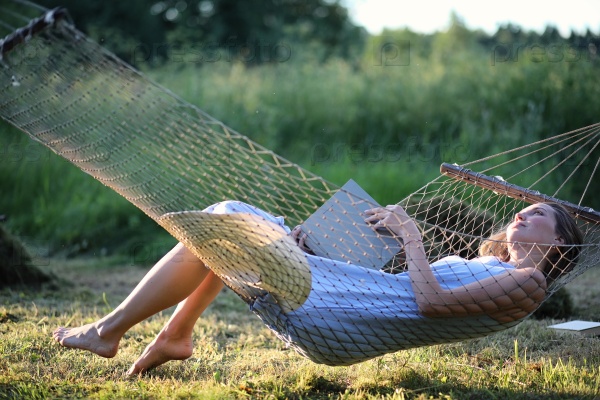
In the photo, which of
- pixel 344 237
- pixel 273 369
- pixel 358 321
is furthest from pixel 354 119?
pixel 358 321

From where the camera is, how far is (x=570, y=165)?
20.2 feet

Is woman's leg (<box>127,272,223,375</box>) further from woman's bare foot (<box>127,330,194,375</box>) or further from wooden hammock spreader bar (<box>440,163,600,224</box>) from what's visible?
wooden hammock spreader bar (<box>440,163,600,224</box>)

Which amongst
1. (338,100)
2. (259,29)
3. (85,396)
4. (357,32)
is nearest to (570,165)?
(338,100)

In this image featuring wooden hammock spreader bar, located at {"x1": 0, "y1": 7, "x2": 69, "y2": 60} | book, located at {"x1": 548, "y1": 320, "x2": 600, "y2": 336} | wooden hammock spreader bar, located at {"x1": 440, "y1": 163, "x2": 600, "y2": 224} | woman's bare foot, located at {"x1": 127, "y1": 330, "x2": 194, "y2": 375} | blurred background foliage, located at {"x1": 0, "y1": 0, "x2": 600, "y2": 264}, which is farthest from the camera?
blurred background foliage, located at {"x1": 0, "y1": 0, "x2": 600, "y2": 264}

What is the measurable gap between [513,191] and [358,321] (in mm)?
865

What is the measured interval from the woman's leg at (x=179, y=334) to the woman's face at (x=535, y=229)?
1.00 meters

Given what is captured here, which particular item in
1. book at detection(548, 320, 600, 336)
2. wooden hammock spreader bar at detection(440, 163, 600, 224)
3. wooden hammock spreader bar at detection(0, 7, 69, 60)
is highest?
wooden hammock spreader bar at detection(0, 7, 69, 60)

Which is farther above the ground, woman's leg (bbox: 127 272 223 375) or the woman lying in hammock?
the woman lying in hammock

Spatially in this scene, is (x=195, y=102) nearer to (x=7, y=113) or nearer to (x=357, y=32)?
(x=7, y=113)

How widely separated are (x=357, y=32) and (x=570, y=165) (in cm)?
1105

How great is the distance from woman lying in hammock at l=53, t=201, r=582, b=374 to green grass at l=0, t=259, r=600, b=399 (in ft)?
0.45

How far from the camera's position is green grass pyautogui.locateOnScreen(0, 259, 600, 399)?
7.30ft

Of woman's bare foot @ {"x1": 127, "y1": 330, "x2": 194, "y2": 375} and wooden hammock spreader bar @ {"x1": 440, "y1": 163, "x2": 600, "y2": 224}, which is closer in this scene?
woman's bare foot @ {"x1": 127, "y1": 330, "x2": 194, "y2": 375}

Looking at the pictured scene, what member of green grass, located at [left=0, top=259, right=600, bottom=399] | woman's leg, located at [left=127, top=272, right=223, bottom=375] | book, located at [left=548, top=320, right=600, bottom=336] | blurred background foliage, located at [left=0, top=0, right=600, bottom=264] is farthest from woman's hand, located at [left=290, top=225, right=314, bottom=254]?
blurred background foliage, located at [left=0, top=0, right=600, bottom=264]
